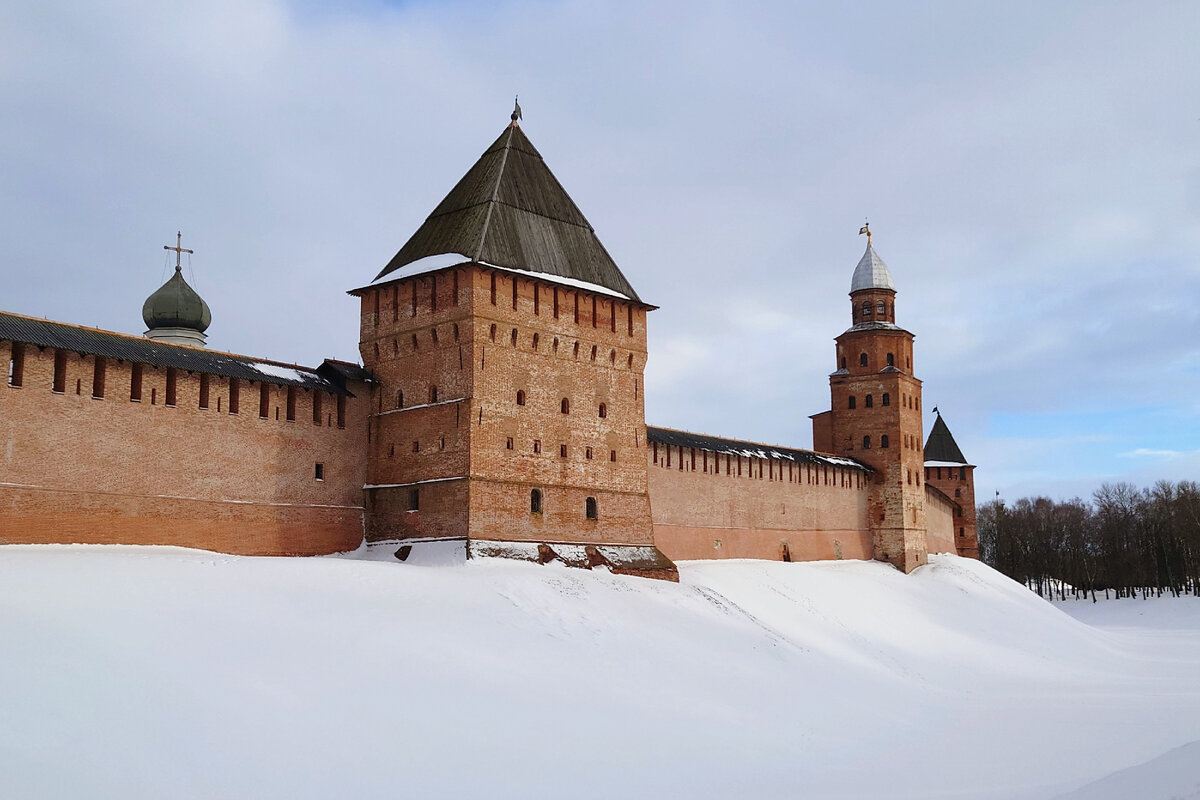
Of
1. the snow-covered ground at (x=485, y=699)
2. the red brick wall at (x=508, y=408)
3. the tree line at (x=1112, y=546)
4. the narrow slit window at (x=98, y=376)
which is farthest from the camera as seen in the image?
the tree line at (x=1112, y=546)

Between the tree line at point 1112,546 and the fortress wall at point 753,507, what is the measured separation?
29213mm

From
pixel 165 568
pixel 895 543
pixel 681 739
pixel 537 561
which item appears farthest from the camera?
pixel 895 543

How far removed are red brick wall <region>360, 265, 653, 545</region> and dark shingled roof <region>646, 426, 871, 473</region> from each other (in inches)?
151

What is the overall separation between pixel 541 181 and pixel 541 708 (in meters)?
15.5

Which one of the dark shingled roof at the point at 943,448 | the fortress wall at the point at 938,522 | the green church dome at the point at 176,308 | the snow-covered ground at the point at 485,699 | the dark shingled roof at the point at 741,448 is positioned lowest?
the snow-covered ground at the point at 485,699

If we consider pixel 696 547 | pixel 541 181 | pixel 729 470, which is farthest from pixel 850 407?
pixel 541 181

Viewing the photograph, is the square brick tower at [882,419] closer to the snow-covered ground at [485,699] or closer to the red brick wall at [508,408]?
the snow-covered ground at [485,699]

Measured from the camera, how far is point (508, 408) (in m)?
25.0

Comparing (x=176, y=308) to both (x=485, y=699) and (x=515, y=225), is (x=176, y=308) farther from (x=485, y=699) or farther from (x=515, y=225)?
(x=485, y=699)

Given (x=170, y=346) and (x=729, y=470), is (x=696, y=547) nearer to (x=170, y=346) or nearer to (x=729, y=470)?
(x=729, y=470)

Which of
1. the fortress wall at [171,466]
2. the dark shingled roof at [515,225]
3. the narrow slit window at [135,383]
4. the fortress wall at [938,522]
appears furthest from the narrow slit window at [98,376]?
the fortress wall at [938,522]

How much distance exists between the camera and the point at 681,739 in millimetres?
16969

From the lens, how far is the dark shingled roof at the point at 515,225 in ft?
85.6

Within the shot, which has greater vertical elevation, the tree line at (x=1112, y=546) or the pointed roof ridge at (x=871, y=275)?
the pointed roof ridge at (x=871, y=275)
